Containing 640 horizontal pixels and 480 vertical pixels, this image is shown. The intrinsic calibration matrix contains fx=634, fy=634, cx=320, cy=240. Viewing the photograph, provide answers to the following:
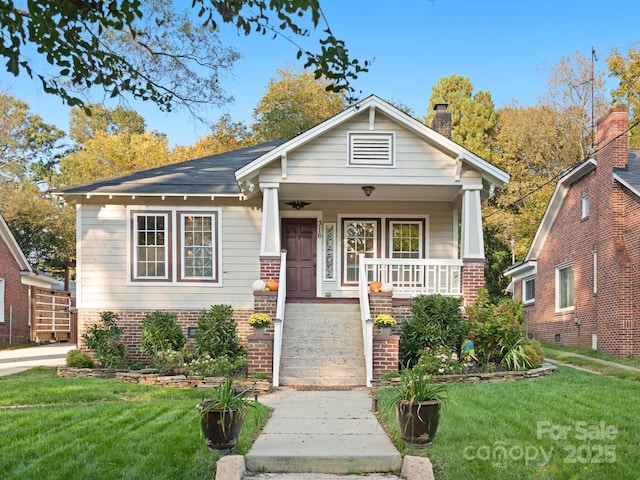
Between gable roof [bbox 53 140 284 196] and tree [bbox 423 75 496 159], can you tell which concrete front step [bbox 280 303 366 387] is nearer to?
gable roof [bbox 53 140 284 196]

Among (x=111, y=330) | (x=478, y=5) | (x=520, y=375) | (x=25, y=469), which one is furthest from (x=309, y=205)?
(x=25, y=469)

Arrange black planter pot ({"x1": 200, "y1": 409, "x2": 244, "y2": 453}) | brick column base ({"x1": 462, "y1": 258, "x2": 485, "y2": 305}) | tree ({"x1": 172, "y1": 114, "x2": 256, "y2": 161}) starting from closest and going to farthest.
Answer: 1. black planter pot ({"x1": 200, "y1": 409, "x2": 244, "y2": 453})
2. brick column base ({"x1": 462, "y1": 258, "x2": 485, "y2": 305})
3. tree ({"x1": 172, "y1": 114, "x2": 256, "y2": 161})

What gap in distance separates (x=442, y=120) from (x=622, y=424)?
35.5ft

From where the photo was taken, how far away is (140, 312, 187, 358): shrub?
12.6m

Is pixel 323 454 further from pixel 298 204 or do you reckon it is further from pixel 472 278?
pixel 298 204

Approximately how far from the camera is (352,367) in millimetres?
11266

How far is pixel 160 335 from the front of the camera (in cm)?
1261

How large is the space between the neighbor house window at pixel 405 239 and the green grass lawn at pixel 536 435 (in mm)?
6233

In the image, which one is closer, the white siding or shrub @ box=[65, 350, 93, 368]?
shrub @ box=[65, 350, 93, 368]

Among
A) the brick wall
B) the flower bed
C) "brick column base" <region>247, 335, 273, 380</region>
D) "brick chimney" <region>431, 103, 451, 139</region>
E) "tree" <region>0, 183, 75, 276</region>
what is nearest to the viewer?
the flower bed

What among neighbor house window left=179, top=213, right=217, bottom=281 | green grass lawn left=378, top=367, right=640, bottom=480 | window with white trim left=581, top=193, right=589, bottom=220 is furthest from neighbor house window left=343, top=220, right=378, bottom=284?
window with white trim left=581, top=193, right=589, bottom=220

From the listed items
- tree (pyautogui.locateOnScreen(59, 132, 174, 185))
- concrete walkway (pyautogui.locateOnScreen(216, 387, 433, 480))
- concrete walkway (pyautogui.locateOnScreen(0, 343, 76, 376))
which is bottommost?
concrete walkway (pyautogui.locateOnScreen(0, 343, 76, 376))

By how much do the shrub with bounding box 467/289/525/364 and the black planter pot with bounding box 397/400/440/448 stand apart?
238 inches

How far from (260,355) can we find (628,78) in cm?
2541
